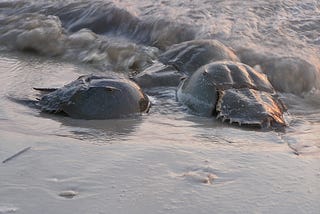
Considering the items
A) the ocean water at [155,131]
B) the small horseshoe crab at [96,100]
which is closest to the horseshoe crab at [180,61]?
the ocean water at [155,131]

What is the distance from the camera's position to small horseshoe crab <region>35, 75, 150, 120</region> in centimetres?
341

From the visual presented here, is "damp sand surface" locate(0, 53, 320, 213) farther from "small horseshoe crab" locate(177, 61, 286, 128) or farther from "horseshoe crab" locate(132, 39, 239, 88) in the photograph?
"horseshoe crab" locate(132, 39, 239, 88)

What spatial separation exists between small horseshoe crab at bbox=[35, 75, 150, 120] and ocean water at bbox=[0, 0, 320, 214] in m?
0.08

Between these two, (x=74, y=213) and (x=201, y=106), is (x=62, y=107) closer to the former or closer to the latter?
(x=201, y=106)

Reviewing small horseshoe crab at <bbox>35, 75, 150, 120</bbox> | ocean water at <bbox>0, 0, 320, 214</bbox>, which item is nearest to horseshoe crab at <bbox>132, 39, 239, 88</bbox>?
ocean water at <bbox>0, 0, 320, 214</bbox>

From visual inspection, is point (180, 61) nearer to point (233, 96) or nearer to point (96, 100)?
A: point (233, 96)

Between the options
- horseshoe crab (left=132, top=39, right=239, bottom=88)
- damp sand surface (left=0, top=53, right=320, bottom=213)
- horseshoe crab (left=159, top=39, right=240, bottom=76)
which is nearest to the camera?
damp sand surface (left=0, top=53, right=320, bottom=213)

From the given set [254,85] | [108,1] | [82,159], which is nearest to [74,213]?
[82,159]

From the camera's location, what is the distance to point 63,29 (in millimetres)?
5895

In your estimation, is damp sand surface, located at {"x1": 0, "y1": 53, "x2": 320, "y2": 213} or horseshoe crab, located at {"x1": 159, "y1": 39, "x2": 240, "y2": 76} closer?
damp sand surface, located at {"x1": 0, "y1": 53, "x2": 320, "y2": 213}

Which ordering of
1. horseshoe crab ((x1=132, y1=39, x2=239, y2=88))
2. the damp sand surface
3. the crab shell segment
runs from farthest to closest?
horseshoe crab ((x1=132, y1=39, x2=239, y2=88)) < the crab shell segment < the damp sand surface

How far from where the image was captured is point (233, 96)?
360 cm

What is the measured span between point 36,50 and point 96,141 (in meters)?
2.48

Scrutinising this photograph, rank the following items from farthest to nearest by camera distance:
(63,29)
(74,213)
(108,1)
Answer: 1. (108,1)
2. (63,29)
3. (74,213)
